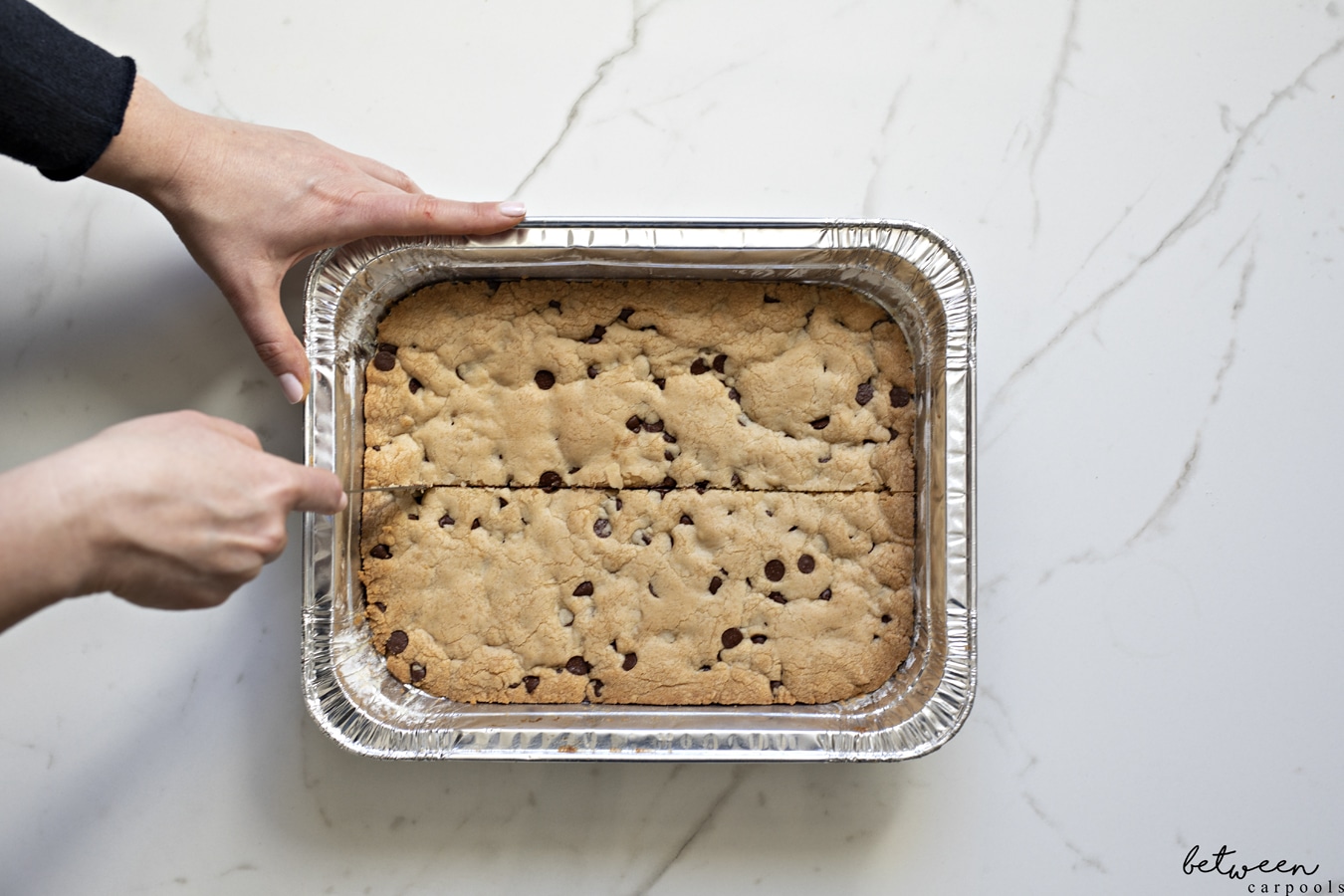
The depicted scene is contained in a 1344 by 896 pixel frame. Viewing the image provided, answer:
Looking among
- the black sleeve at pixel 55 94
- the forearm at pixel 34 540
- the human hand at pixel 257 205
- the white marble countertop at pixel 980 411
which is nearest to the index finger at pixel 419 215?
the human hand at pixel 257 205

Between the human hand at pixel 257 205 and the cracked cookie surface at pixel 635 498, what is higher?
the human hand at pixel 257 205

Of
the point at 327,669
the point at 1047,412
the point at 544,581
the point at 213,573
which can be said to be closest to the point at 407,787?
the point at 327,669

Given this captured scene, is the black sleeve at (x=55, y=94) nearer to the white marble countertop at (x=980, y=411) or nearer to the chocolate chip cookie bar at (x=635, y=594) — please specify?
the white marble countertop at (x=980, y=411)

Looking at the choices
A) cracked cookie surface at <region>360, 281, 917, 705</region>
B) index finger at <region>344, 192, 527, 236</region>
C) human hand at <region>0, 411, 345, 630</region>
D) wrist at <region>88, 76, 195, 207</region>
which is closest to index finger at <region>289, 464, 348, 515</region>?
human hand at <region>0, 411, 345, 630</region>

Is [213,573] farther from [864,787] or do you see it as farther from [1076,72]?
[1076,72]

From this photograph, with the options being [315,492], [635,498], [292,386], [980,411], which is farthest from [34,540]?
[980,411]

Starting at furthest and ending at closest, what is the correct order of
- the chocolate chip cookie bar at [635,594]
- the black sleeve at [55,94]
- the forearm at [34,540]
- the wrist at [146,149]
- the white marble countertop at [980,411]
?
1. the white marble countertop at [980,411]
2. the chocolate chip cookie bar at [635,594]
3. the wrist at [146,149]
4. the black sleeve at [55,94]
5. the forearm at [34,540]

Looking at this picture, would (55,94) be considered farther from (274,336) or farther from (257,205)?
(274,336)
